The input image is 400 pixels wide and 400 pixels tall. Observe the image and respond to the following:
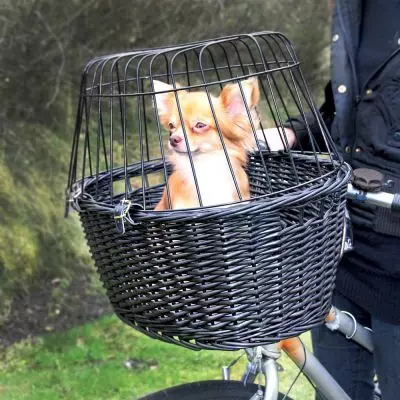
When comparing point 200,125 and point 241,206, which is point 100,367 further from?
point 241,206

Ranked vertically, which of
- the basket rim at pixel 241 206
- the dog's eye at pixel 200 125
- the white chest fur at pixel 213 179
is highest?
the basket rim at pixel 241 206

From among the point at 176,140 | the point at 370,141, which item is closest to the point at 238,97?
the point at 176,140

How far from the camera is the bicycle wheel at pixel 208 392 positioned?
5.22 feet

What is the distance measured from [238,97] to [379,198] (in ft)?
1.58

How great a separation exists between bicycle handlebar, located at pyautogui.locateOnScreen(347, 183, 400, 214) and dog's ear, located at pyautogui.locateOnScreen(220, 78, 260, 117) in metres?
0.36

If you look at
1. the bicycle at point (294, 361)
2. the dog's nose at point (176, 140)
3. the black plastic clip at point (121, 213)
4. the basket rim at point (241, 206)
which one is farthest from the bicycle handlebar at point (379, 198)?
the black plastic clip at point (121, 213)

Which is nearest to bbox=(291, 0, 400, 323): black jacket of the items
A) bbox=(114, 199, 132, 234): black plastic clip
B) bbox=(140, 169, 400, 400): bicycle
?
bbox=(140, 169, 400, 400): bicycle

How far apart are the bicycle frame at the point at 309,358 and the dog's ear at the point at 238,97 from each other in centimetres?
59

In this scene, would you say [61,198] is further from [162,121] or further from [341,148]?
[341,148]

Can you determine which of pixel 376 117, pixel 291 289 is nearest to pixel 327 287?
pixel 291 289

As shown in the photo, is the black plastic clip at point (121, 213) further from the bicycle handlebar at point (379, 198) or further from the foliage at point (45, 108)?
the foliage at point (45, 108)

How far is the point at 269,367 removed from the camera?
4.90ft

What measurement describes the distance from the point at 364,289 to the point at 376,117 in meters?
0.47

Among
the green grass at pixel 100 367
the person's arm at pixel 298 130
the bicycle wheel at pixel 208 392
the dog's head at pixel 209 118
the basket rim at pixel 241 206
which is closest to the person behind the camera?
the basket rim at pixel 241 206
